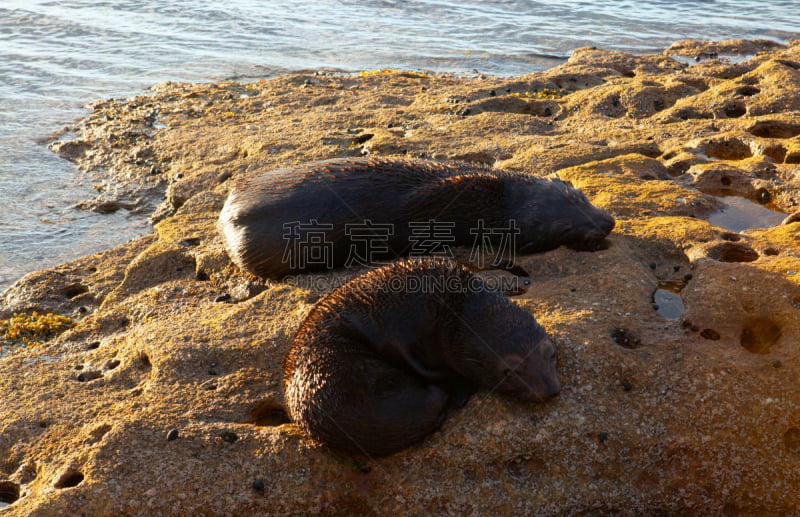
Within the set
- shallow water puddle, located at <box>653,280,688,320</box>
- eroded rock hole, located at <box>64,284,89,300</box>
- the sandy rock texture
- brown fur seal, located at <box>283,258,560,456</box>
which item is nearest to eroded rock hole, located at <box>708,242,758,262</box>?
the sandy rock texture

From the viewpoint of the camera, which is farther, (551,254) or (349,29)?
(349,29)

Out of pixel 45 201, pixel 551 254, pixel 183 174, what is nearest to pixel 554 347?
pixel 551 254

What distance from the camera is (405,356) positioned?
4031 millimetres

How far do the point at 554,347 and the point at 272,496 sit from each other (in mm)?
1851

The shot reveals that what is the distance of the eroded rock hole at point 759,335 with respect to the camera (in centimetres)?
440

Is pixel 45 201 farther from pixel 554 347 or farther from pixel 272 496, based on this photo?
pixel 554 347

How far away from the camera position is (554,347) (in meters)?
4.14

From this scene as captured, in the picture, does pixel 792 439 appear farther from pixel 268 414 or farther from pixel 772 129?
pixel 772 129

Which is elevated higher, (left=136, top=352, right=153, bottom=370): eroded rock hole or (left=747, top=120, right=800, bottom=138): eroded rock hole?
(left=747, top=120, right=800, bottom=138): eroded rock hole

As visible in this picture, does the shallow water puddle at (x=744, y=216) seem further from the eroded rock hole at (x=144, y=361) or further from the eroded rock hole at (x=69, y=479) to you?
the eroded rock hole at (x=69, y=479)

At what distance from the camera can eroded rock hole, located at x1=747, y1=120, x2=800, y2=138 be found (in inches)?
299

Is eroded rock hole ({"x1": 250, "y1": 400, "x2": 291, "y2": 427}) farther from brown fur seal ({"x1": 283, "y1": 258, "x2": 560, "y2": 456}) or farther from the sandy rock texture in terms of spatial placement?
brown fur seal ({"x1": 283, "y1": 258, "x2": 560, "y2": 456})

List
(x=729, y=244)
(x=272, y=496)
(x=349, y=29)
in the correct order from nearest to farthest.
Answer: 1. (x=272, y=496)
2. (x=729, y=244)
3. (x=349, y=29)

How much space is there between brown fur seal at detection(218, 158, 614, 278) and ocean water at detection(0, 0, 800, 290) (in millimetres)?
2220
